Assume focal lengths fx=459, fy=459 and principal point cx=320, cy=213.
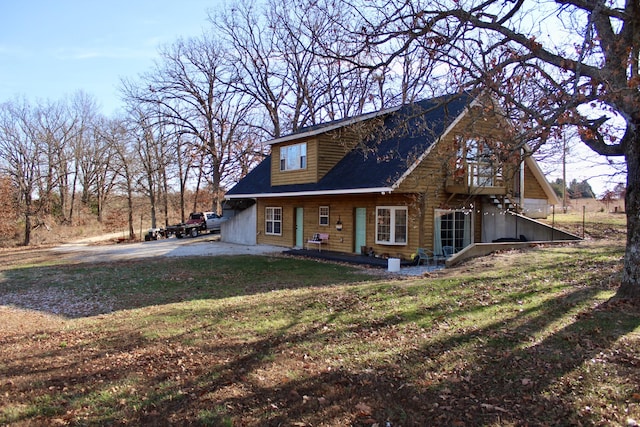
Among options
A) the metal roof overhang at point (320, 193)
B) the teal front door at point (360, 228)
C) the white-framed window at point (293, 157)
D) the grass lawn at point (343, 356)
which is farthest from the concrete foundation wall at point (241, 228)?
the grass lawn at point (343, 356)

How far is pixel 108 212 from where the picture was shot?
4784 cm

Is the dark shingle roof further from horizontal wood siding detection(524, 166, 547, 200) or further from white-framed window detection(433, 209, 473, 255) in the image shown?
horizontal wood siding detection(524, 166, 547, 200)

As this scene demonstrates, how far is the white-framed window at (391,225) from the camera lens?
1711cm

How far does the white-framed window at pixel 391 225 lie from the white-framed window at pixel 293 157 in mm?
4813

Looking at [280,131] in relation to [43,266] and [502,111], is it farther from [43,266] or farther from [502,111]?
[502,111]

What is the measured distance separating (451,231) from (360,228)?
3.58m

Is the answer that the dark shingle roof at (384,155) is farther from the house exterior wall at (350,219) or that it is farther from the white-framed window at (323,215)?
the white-framed window at (323,215)

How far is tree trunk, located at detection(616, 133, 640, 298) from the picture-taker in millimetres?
6489

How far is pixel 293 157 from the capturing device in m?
21.5

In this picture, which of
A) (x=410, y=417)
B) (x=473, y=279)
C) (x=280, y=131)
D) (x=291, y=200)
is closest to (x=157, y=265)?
(x=291, y=200)

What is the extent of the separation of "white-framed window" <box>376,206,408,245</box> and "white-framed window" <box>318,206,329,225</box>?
3.14 metres

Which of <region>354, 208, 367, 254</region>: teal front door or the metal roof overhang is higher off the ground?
the metal roof overhang

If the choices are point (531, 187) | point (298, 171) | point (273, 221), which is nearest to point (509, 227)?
point (531, 187)

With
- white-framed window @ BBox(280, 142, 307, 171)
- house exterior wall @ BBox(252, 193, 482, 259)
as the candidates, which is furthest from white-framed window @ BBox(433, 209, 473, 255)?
white-framed window @ BBox(280, 142, 307, 171)
